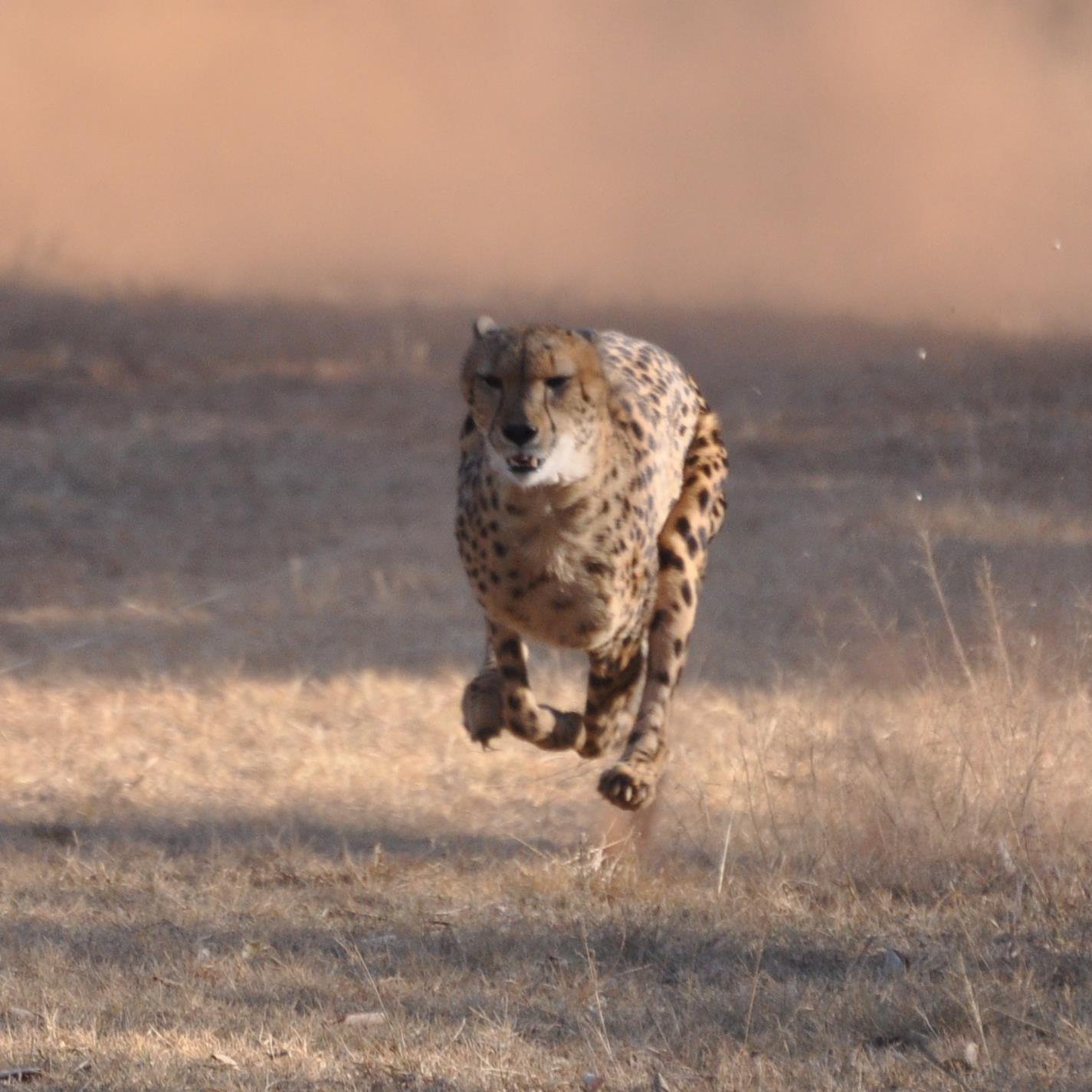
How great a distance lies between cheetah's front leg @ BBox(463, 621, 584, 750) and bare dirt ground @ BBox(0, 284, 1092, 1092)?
1.28 ft

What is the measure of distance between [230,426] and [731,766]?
8.11 meters

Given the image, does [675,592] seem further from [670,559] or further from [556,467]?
[556,467]

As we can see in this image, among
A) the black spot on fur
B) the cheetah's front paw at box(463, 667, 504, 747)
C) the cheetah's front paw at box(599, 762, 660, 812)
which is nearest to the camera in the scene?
the cheetah's front paw at box(599, 762, 660, 812)

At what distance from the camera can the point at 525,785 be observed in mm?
6008

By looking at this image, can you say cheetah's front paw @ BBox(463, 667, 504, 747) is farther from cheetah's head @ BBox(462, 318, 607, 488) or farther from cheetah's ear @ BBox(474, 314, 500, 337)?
cheetah's ear @ BBox(474, 314, 500, 337)

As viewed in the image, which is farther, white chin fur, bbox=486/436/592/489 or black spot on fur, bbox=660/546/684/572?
black spot on fur, bbox=660/546/684/572

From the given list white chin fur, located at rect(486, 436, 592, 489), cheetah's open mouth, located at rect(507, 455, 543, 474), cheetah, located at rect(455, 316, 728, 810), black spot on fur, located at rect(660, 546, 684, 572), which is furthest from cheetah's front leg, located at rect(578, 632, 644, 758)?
cheetah's open mouth, located at rect(507, 455, 543, 474)

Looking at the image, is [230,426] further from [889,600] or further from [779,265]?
[889,600]

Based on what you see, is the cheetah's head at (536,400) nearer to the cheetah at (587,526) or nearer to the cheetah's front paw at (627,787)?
the cheetah at (587,526)

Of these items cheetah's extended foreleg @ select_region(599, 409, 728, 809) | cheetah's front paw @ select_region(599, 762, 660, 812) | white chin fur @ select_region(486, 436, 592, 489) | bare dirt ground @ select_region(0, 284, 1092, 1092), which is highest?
white chin fur @ select_region(486, 436, 592, 489)

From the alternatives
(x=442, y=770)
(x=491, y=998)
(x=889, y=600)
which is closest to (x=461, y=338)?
(x=889, y=600)

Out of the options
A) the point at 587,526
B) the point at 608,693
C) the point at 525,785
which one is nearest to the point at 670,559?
the point at 608,693

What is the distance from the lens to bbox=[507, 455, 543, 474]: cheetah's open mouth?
3.49 meters

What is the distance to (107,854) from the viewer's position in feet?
16.3
